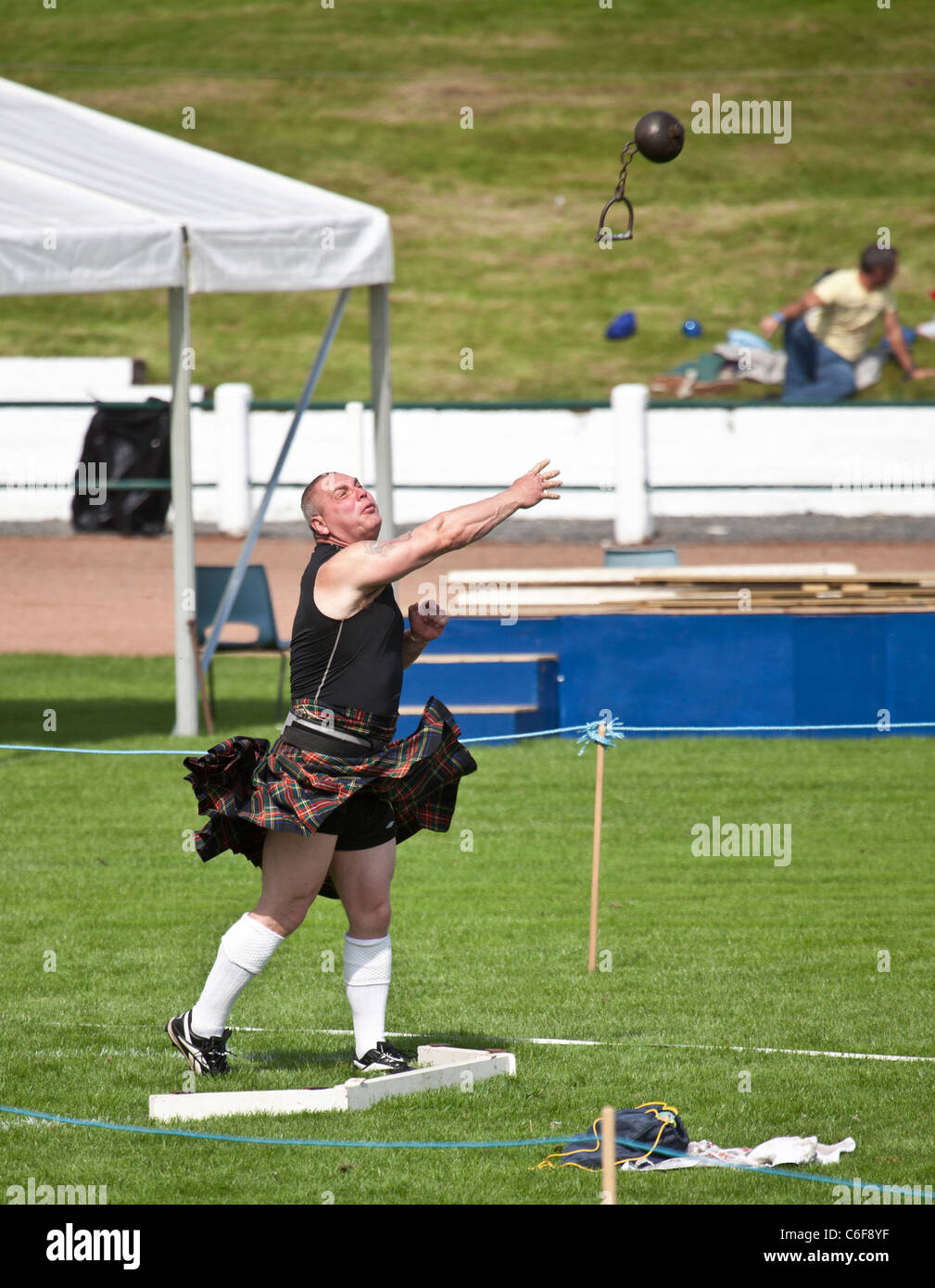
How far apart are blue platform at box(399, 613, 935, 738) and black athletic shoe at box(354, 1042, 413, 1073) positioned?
6.47 m

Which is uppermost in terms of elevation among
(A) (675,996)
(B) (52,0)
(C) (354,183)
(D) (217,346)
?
(B) (52,0)

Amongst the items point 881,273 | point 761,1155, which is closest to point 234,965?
point 761,1155

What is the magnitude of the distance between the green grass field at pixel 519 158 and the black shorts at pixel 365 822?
23086 millimetres

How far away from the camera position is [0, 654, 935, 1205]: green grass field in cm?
529

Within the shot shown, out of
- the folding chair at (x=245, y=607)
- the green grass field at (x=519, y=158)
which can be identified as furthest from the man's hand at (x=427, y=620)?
the green grass field at (x=519, y=158)

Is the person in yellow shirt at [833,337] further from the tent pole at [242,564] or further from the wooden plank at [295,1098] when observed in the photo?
the wooden plank at [295,1098]

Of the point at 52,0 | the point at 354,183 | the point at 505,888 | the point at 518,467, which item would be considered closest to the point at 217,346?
the point at 354,183

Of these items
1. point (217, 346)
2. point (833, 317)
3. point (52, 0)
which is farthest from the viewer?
point (52, 0)

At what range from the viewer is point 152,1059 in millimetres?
6293

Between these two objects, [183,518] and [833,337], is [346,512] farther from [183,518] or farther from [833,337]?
[833,337]

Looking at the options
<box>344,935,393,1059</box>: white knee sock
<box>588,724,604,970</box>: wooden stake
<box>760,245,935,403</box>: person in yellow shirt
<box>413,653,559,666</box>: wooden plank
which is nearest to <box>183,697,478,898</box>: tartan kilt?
<box>344,935,393,1059</box>: white knee sock
